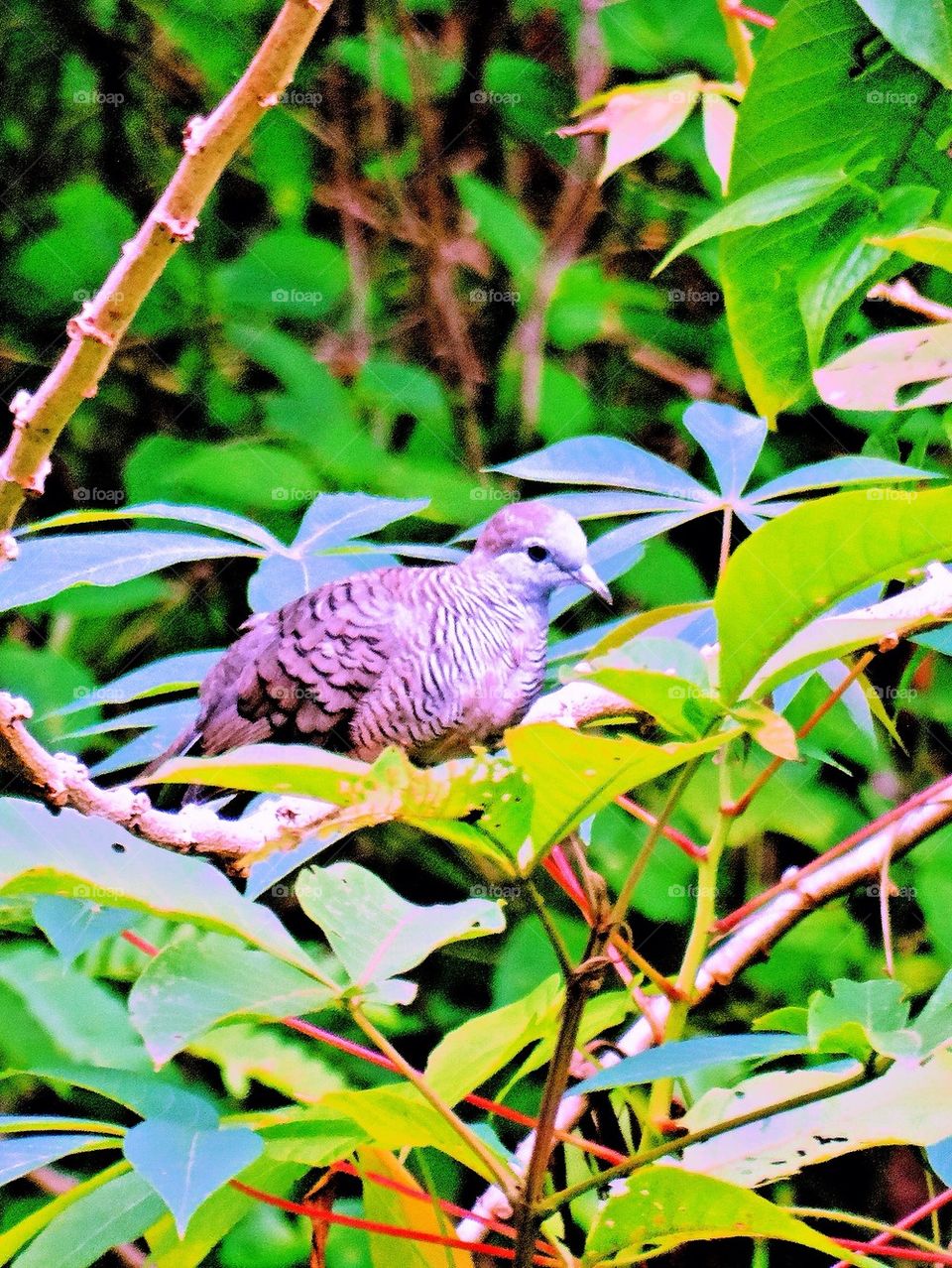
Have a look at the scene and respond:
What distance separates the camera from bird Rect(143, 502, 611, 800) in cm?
100

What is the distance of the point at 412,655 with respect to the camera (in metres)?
1.05

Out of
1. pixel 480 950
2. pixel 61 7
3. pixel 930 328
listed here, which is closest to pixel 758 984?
pixel 480 950

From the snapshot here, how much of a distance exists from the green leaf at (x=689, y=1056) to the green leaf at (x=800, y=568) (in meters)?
0.18

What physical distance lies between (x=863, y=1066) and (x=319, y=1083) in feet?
2.13

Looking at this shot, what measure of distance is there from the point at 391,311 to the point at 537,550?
769 mm

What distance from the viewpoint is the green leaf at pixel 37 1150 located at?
0.48 m

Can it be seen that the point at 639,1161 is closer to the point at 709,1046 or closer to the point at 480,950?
the point at 709,1046

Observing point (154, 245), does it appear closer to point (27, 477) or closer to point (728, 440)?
point (27, 477)

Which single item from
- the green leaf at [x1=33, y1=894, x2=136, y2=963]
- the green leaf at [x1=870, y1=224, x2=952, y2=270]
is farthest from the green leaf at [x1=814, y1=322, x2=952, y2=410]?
the green leaf at [x1=33, y1=894, x2=136, y2=963]
